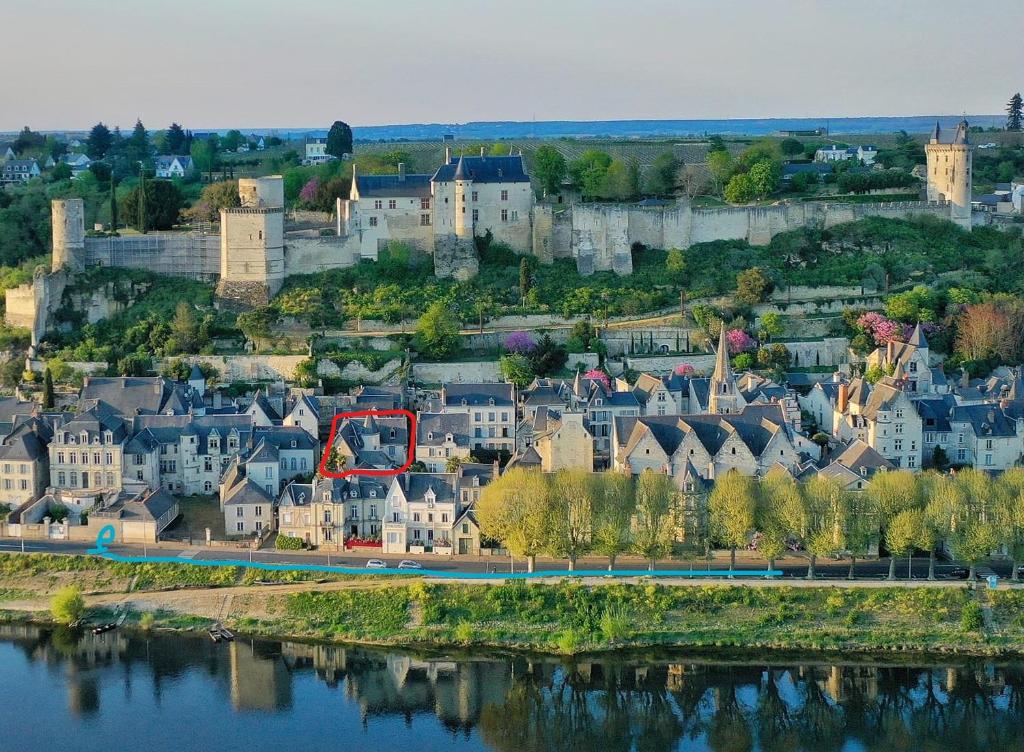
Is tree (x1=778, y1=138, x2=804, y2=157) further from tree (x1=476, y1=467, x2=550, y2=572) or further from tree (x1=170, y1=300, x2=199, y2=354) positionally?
tree (x1=476, y1=467, x2=550, y2=572)

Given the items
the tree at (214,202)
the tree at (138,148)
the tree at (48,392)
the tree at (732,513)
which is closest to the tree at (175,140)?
the tree at (138,148)

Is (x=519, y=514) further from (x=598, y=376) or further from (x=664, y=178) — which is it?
(x=664, y=178)

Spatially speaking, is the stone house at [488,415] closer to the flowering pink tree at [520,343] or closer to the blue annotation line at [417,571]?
the flowering pink tree at [520,343]

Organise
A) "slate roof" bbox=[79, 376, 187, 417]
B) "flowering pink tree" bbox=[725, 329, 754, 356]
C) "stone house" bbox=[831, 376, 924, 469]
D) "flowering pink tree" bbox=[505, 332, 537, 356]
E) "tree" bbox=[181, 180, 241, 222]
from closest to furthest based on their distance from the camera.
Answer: "stone house" bbox=[831, 376, 924, 469]
"slate roof" bbox=[79, 376, 187, 417]
"flowering pink tree" bbox=[505, 332, 537, 356]
"flowering pink tree" bbox=[725, 329, 754, 356]
"tree" bbox=[181, 180, 241, 222]

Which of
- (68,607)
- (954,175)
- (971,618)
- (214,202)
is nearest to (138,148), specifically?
(214,202)

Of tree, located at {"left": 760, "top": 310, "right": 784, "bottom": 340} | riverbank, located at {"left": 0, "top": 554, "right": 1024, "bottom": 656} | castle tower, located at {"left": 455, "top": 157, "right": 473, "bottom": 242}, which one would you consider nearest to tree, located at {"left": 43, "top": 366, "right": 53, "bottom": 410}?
riverbank, located at {"left": 0, "top": 554, "right": 1024, "bottom": 656}

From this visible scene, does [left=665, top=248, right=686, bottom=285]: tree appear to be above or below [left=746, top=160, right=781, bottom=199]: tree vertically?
below
